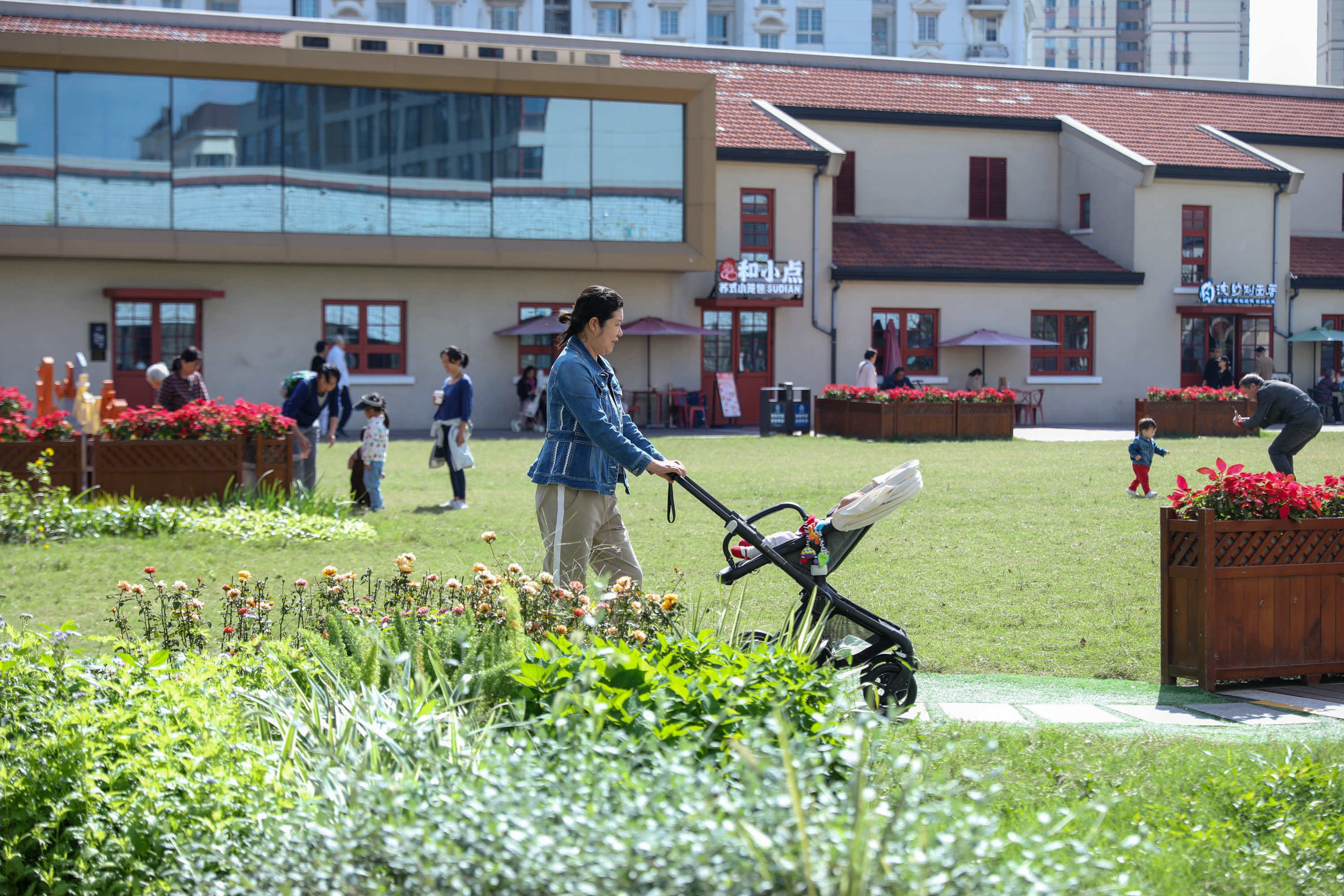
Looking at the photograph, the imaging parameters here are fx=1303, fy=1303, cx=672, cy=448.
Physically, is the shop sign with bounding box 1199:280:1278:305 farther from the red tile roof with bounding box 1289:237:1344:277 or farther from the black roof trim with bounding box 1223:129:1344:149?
the black roof trim with bounding box 1223:129:1344:149

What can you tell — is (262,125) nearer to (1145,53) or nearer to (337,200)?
(337,200)

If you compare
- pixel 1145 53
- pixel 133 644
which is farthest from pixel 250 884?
pixel 1145 53

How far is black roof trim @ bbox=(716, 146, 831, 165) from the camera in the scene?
3008cm

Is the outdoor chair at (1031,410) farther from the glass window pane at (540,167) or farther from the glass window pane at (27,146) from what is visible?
the glass window pane at (27,146)

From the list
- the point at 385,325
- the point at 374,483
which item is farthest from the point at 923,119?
the point at 374,483

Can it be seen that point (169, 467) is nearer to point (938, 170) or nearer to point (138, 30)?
point (138, 30)

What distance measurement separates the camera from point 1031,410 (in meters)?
32.0

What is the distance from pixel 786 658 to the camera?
13.5 ft

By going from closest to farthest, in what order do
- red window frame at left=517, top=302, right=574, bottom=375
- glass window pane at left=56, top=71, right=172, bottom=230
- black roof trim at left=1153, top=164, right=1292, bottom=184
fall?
glass window pane at left=56, top=71, right=172, bottom=230 → red window frame at left=517, top=302, right=574, bottom=375 → black roof trim at left=1153, top=164, right=1292, bottom=184

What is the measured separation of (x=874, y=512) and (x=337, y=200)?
23.7 meters

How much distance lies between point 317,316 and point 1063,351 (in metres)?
18.3

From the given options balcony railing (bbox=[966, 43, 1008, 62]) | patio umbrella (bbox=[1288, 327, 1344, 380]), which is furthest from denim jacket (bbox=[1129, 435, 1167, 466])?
balcony railing (bbox=[966, 43, 1008, 62])

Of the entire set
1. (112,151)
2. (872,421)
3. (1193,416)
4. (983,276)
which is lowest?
(872,421)

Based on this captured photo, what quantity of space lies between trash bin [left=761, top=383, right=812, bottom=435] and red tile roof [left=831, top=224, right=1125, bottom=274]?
6.78m
